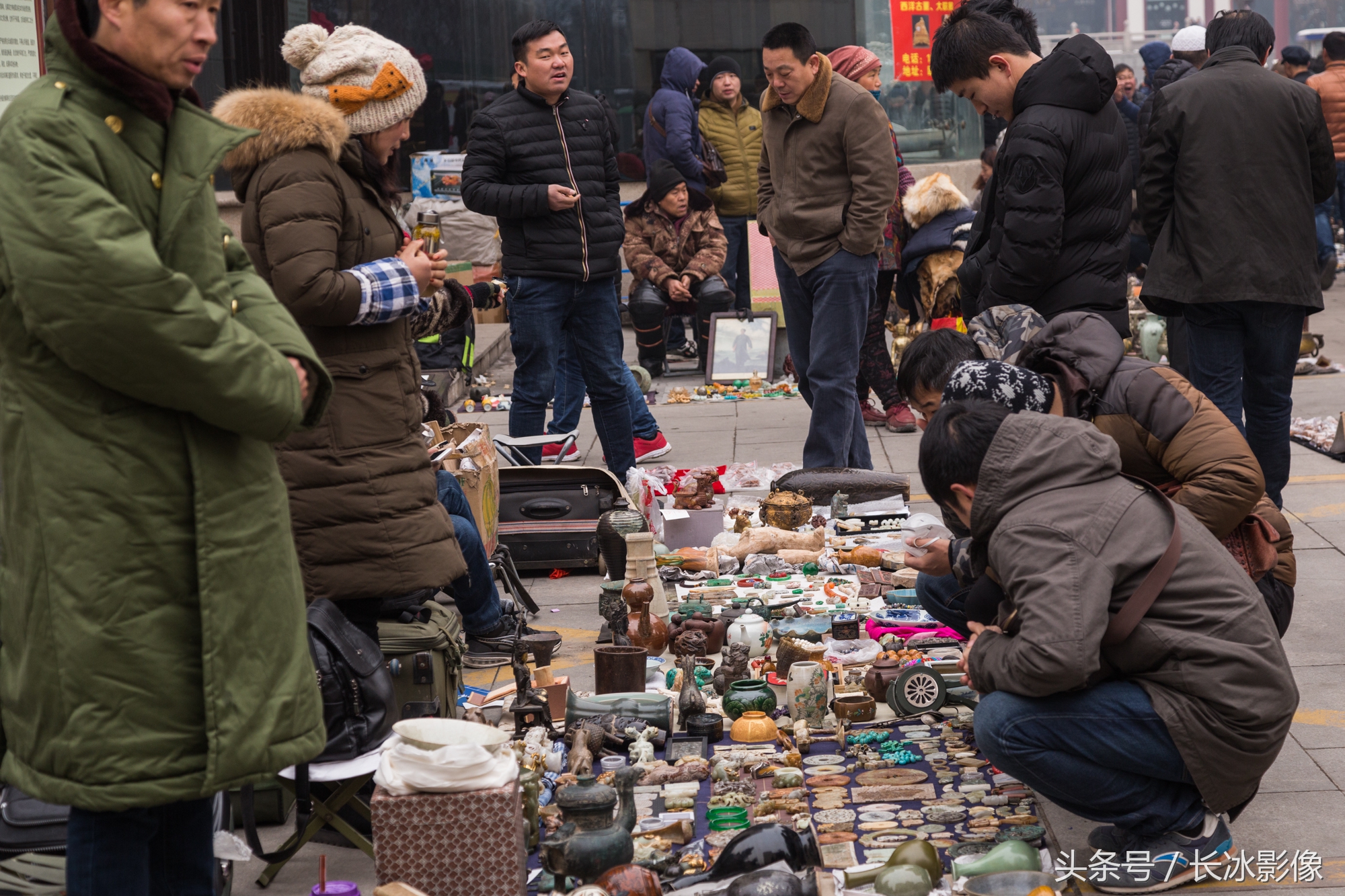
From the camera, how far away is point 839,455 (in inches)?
253

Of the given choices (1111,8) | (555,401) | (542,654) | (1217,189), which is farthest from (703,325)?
(1111,8)

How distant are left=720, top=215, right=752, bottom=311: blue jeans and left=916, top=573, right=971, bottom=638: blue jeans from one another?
6184 millimetres

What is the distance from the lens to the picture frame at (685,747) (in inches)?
146

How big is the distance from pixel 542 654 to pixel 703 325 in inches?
235

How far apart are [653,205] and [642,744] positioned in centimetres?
622

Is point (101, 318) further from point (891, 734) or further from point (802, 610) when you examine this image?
point (802, 610)

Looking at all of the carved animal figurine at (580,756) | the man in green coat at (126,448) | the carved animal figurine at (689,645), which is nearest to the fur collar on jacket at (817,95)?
the carved animal figurine at (689,645)

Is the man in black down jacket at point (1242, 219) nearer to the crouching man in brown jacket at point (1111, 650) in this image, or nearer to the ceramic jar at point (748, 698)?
the ceramic jar at point (748, 698)

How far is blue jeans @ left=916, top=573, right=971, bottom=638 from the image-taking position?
13.0 feet

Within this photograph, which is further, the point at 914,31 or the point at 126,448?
the point at 914,31

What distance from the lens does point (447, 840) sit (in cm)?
283

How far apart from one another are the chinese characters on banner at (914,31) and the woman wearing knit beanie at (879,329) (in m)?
4.75

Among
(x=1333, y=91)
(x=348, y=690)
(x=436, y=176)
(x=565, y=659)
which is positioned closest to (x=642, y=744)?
(x=348, y=690)

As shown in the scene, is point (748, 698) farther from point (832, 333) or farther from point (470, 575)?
point (832, 333)
